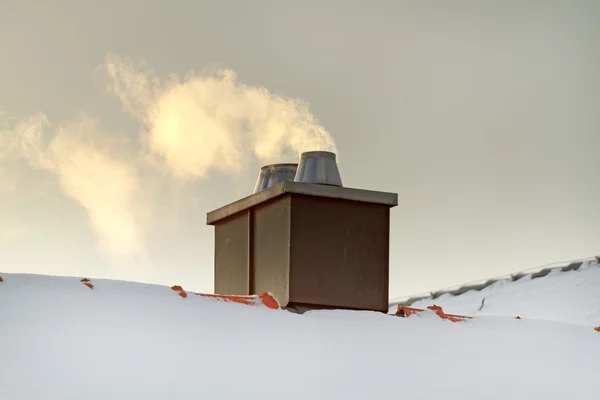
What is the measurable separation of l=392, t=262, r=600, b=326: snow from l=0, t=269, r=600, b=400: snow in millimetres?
3585

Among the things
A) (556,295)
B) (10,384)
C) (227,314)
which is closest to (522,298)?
(556,295)

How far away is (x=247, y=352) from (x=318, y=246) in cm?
181

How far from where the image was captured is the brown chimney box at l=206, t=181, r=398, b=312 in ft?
22.0

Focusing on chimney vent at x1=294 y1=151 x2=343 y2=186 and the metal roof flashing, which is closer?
the metal roof flashing

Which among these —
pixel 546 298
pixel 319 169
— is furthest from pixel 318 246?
pixel 546 298

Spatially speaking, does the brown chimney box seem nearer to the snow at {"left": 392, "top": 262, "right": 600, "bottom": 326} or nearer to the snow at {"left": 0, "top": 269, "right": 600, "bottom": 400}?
the snow at {"left": 0, "top": 269, "right": 600, "bottom": 400}

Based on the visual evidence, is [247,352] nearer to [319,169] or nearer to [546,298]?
[319,169]

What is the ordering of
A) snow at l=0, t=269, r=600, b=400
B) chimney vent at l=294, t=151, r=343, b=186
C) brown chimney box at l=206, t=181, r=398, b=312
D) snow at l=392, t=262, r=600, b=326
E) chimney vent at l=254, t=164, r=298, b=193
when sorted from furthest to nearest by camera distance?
snow at l=392, t=262, r=600, b=326, chimney vent at l=254, t=164, r=298, b=193, chimney vent at l=294, t=151, r=343, b=186, brown chimney box at l=206, t=181, r=398, b=312, snow at l=0, t=269, r=600, b=400

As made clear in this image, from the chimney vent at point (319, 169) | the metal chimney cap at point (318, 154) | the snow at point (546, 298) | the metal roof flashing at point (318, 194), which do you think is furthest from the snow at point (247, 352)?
the snow at point (546, 298)

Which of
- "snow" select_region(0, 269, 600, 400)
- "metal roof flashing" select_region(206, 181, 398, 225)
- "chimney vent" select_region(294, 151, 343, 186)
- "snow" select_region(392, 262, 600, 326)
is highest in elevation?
"chimney vent" select_region(294, 151, 343, 186)

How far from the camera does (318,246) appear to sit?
6832mm

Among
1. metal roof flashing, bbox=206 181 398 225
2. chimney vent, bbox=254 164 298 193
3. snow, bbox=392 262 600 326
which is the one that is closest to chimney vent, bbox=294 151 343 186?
metal roof flashing, bbox=206 181 398 225

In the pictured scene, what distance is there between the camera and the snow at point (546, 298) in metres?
10.2

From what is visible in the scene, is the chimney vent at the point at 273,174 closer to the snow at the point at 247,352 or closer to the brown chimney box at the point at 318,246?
the brown chimney box at the point at 318,246
